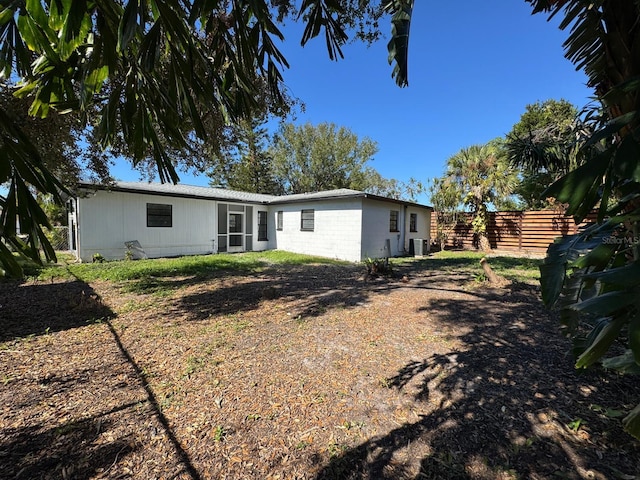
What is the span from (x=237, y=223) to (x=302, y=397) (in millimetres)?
13515

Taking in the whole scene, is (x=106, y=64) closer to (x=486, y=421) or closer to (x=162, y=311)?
(x=162, y=311)

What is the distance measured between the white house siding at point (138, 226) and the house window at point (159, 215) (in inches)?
5.4

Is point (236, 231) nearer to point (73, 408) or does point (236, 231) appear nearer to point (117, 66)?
point (117, 66)

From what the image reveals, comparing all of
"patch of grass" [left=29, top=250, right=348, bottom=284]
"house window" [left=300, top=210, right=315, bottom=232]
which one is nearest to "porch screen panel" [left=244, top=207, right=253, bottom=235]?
"house window" [left=300, top=210, right=315, bottom=232]

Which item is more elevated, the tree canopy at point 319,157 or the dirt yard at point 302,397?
the tree canopy at point 319,157

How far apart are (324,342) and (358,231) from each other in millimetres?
8434

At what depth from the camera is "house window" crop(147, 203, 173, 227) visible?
1235 centimetres

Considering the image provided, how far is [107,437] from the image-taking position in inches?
87.3

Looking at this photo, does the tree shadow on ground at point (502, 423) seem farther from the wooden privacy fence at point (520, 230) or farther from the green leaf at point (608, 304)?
the wooden privacy fence at point (520, 230)

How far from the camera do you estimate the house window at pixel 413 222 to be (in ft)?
51.4

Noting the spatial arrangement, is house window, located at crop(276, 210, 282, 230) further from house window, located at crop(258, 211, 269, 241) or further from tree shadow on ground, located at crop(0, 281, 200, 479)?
tree shadow on ground, located at crop(0, 281, 200, 479)

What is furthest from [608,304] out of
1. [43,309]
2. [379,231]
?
[379,231]

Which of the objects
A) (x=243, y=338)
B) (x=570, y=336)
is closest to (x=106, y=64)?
(x=243, y=338)

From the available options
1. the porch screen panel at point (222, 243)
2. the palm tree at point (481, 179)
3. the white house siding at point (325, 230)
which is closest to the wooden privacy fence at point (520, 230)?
the palm tree at point (481, 179)
